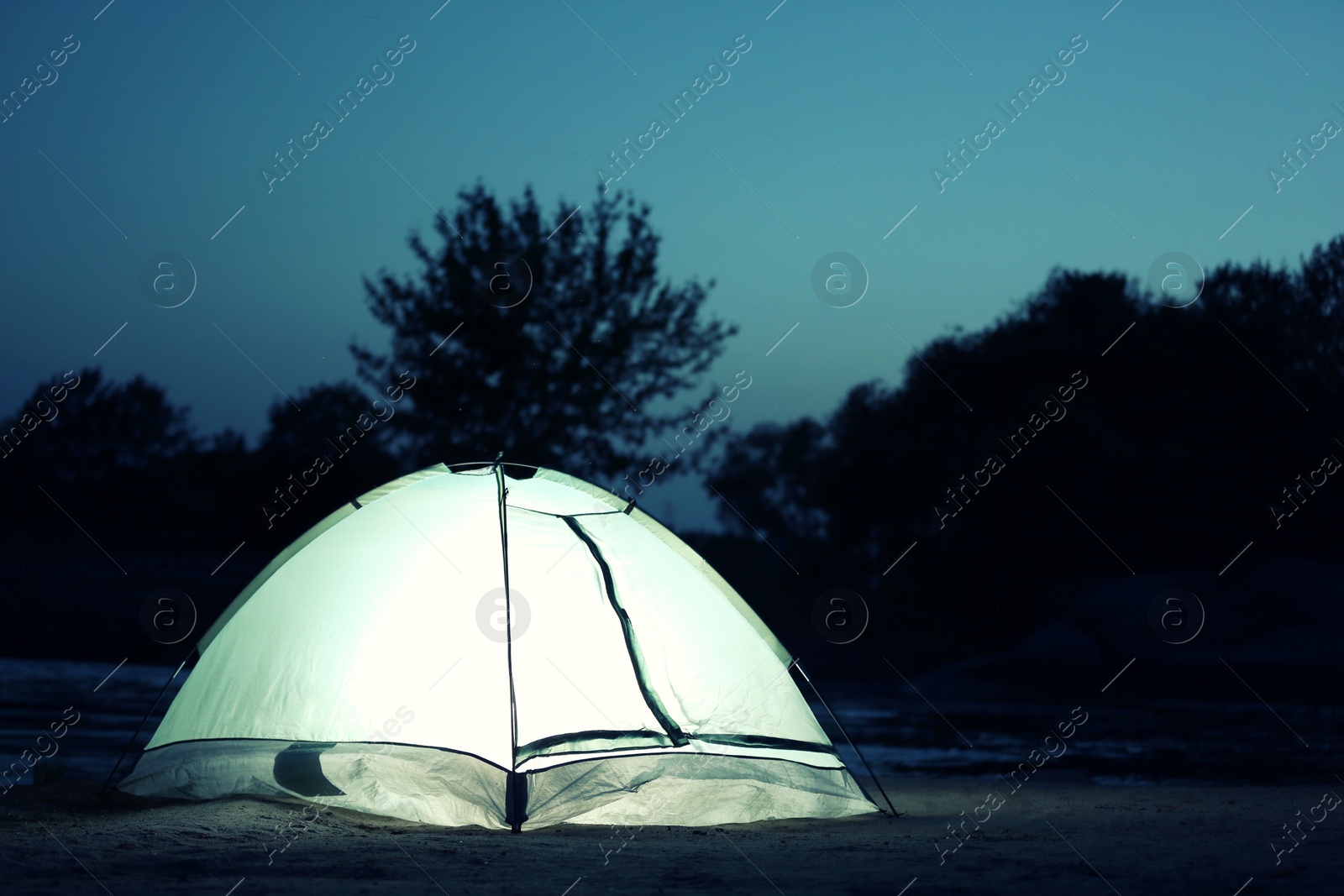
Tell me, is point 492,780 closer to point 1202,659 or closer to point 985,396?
point 1202,659

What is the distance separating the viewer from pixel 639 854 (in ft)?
17.5

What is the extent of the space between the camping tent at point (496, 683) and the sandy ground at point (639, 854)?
0.25m

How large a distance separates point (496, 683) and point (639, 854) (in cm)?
138

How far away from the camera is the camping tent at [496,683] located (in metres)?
6.21

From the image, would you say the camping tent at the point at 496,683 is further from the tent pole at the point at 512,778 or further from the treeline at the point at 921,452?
the treeline at the point at 921,452

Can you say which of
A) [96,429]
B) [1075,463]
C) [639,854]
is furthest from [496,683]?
[96,429]

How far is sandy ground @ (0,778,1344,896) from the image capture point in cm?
454

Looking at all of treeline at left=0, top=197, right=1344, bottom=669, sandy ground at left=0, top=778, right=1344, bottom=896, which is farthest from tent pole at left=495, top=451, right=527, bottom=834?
treeline at left=0, top=197, right=1344, bottom=669

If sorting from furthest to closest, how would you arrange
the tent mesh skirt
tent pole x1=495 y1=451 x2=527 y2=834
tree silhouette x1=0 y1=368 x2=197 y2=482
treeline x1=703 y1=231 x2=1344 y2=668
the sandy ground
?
tree silhouette x1=0 y1=368 x2=197 y2=482, treeline x1=703 y1=231 x2=1344 y2=668, the tent mesh skirt, tent pole x1=495 y1=451 x2=527 y2=834, the sandy ground

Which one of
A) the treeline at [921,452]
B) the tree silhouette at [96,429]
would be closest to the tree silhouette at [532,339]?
the treeline at [921,452]

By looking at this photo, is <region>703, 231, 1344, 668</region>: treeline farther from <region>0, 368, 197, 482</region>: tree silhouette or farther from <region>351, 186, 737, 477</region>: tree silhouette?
<region>0, 368, 197, 482</region>: tree silhouette

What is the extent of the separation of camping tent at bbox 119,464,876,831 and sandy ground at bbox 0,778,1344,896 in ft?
0.80

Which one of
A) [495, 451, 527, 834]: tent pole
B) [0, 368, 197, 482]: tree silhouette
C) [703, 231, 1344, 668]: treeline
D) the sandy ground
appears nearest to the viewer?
the sandy ground

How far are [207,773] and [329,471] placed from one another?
2691 centimetres
